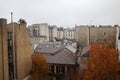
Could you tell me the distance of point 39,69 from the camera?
35469 mm

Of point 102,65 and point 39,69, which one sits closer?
point 102,65

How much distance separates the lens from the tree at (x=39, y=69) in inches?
1339

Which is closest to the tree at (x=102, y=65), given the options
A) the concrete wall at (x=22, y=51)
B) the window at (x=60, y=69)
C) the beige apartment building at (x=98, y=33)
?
the window at (x=60, y=69)

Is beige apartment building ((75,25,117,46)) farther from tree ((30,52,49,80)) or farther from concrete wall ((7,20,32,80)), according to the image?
concrete wall ((7,20,32,80))

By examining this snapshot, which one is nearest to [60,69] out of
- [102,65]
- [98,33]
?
[102,65]

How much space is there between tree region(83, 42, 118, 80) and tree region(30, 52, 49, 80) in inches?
311

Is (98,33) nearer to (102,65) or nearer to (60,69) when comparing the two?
(60,69)

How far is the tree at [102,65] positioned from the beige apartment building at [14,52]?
32.2ft

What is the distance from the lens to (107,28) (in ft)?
170

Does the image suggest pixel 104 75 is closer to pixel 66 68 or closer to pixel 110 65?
pixel 110 65

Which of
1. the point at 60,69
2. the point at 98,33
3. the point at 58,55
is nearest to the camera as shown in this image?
the point at 60,69

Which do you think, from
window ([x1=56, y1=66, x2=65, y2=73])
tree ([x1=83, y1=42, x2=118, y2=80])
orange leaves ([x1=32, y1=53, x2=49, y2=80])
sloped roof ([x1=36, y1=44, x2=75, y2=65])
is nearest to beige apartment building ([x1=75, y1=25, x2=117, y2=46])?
sloped roof ([x1=36, y1=44, x2=75, y2=65])

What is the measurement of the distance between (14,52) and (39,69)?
8416mm

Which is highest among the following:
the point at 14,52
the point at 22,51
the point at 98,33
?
the point at 98,33
